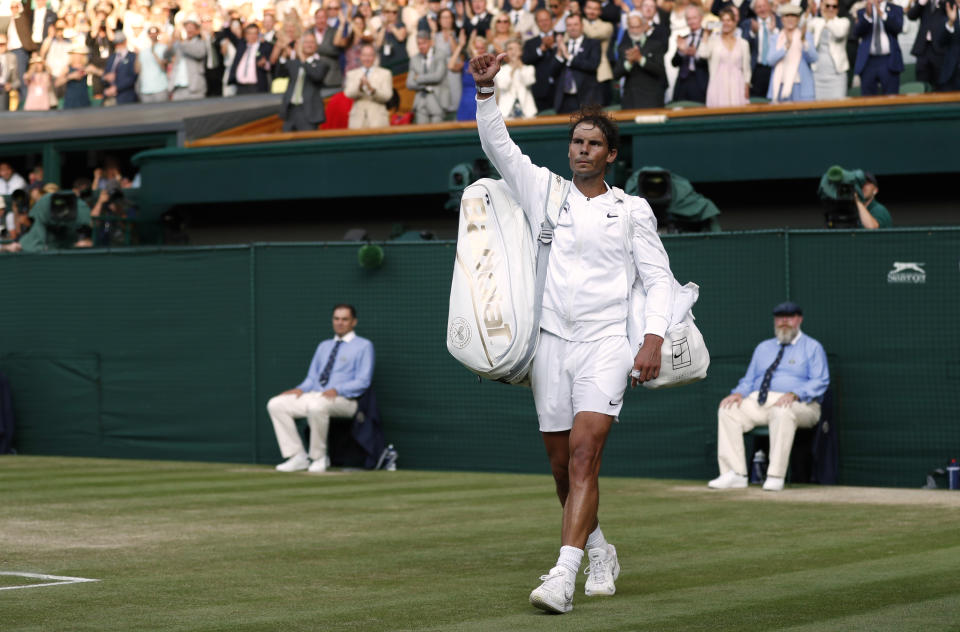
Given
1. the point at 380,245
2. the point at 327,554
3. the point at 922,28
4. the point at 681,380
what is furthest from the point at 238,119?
the point at 681,380

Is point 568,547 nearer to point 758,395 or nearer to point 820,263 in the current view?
point 758,395

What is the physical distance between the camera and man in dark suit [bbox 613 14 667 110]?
20.1 metres

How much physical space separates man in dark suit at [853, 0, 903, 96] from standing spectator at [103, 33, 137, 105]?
42.1 ft

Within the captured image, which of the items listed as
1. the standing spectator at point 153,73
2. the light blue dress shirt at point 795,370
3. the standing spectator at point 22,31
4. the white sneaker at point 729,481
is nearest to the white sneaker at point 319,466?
the white sneaker at point 729,481

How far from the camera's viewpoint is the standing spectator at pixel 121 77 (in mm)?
26969

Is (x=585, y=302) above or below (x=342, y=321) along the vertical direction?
above

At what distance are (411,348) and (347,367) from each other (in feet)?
2.62

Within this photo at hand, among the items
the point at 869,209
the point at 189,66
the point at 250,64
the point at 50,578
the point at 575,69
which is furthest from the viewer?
the point at 189,66

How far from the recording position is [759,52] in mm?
20172

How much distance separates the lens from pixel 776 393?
14414mm

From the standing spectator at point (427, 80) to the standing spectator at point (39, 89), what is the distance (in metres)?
8.83

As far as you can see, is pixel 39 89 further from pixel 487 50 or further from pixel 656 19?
pixel 656 19

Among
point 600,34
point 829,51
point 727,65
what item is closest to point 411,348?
point 600,34

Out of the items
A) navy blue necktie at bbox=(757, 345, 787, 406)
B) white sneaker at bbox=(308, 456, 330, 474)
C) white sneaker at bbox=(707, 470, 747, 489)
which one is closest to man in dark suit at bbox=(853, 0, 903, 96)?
navy blue necktie at bbox=(757, 345, 787, 406)
